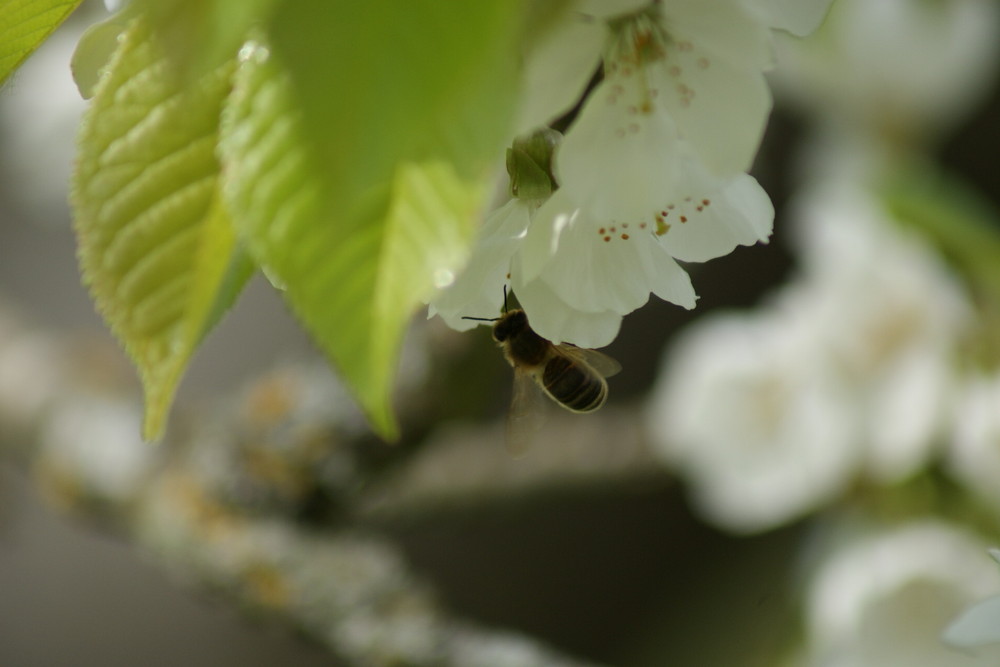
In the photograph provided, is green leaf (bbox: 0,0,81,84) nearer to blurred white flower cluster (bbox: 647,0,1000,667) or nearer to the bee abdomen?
the bee abdomen

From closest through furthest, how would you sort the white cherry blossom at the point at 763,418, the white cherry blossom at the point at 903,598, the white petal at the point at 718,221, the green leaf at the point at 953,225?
the white petal at the point at 718,221 → the white cherry blossom at the point at 903,598 → the green leaf at the point at 953,225 → the white cherry blossom at the point at 763,418

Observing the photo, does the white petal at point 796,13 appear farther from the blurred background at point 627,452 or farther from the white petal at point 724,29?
the blurred background at point 627,452

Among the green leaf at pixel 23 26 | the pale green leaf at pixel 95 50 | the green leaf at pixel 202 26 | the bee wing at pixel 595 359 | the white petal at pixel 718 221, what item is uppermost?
the green leaf at pixel 23 26

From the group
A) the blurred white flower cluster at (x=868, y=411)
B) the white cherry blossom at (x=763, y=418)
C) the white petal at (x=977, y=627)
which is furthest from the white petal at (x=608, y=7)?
the white cherry blossom at (x=763, y=418)

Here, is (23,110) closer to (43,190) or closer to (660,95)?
(43,190)

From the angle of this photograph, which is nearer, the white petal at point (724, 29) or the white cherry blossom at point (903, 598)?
the white petal at point (724, 29)

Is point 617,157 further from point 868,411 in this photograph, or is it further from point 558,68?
point 868,411

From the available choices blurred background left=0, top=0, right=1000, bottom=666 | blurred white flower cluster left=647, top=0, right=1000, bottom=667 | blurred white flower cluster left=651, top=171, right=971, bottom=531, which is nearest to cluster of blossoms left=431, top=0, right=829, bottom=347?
blurred background left=0, top=0, right=1000, bottom=666

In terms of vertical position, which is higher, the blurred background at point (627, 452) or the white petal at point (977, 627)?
the white petal at point (977, 627)
